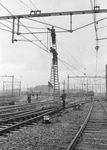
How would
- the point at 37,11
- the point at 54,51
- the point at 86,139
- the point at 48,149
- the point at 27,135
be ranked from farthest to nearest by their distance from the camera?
the point at 54,51 < the point at 37,11 < the point at 27,135 < the point at 86,139 < the point at 48,149

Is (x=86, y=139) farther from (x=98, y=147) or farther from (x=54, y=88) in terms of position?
(x=54, y=88)

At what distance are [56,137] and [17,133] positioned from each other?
180 cm

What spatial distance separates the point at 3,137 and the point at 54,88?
14759mm

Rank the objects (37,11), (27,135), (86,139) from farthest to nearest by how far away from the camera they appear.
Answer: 1. (37,11)
2. (27,135)
3. (86,139)

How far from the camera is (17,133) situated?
28.3 feet

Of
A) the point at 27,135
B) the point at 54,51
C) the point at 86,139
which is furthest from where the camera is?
the point at 54,51

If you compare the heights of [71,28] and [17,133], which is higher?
[71,28]

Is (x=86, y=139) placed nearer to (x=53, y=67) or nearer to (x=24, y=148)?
(x=24, y=148)

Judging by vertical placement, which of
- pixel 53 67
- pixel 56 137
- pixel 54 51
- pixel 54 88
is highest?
pixel 54 51

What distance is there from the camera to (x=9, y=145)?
6.73 metres

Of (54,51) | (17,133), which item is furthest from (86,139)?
(54,51)

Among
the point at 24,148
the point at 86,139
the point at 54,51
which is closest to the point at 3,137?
the point at 24,148

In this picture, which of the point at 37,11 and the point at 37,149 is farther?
the point at 37,11

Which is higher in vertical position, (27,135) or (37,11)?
(37,11)
